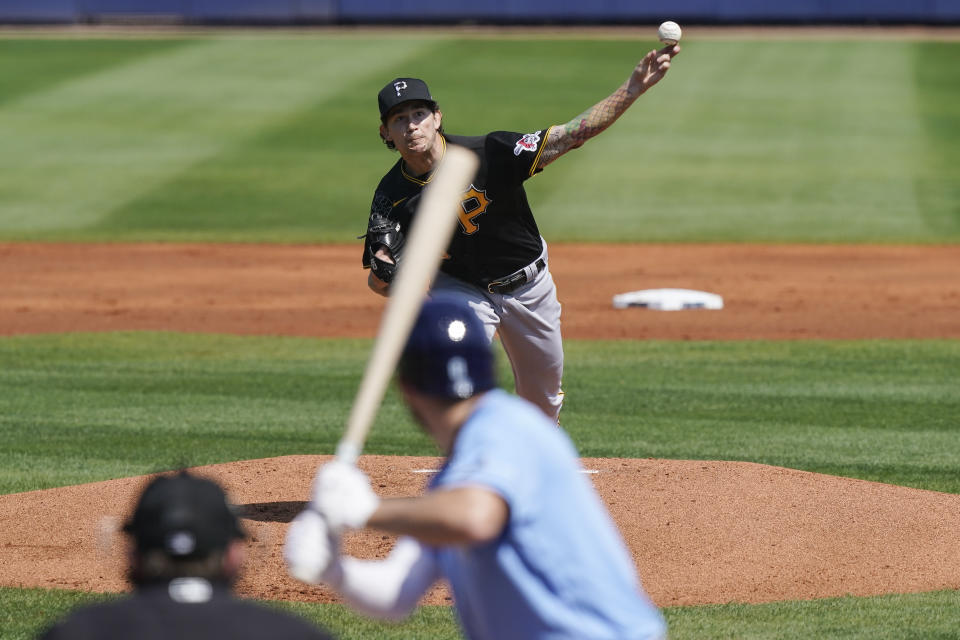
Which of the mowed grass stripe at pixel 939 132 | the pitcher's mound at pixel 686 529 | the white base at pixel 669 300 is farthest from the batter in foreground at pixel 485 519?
the mowed grass stripe at pixel 939 132

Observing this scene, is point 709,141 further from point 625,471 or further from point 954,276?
point 625,471

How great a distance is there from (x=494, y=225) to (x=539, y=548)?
449 centimetres

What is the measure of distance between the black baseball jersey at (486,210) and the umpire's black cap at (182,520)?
4.49 metres

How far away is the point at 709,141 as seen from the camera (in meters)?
25.9

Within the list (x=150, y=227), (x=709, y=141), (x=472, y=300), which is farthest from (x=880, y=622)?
(x=709, y=141)

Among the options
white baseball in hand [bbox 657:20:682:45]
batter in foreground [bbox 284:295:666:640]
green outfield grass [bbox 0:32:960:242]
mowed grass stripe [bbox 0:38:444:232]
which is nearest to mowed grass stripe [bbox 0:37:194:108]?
green outfield grass [bbox 0:32:960:242]

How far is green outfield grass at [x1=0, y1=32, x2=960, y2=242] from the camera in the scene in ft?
68.5

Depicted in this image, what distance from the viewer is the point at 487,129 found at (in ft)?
85.0

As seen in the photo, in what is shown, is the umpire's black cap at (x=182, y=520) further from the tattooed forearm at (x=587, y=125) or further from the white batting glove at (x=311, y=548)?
the tattooed forearm at (x=587, y=125)

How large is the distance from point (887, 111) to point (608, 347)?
16.8m

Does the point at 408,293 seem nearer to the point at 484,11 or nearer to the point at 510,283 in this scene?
the point at 510,283

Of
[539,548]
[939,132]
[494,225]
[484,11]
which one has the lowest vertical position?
[484,11]

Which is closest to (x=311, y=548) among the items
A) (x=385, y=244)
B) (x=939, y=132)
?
(x=385, y=244)

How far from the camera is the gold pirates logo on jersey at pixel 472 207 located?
23.4 feet
